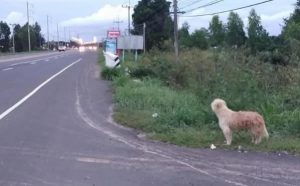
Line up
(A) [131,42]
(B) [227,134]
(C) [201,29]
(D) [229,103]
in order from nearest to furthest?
(B) [227,134] < (D) [229,103] < (A) [131,42] < (C) [201,29]

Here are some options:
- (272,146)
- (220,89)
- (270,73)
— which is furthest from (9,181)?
(270,73)

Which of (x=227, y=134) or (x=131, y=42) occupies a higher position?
(x=131, y=42)

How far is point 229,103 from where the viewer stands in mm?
12359

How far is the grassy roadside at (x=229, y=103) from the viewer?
32.8ft

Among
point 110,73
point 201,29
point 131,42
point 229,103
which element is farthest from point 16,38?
point 229,103

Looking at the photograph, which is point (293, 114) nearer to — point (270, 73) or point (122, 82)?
point (270, 73)

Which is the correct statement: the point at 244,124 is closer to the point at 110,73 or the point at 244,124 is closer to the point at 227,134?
the point at 227,134

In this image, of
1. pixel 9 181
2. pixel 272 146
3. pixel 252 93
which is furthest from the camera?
A: pixel 252 93

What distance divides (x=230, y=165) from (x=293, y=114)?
A: 13.0 ft

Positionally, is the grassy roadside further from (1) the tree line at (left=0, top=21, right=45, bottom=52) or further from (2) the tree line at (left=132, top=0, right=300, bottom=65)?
(1) the tree line at (left=0, top=21, right=45, bottom=52)

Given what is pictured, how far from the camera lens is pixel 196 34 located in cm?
8838

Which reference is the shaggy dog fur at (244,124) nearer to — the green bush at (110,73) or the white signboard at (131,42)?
the green bush at (110,73)

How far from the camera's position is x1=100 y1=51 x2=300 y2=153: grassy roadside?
32.8ft

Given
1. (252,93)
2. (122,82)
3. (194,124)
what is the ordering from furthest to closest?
(122,82) → (252,93) → (194,124)
